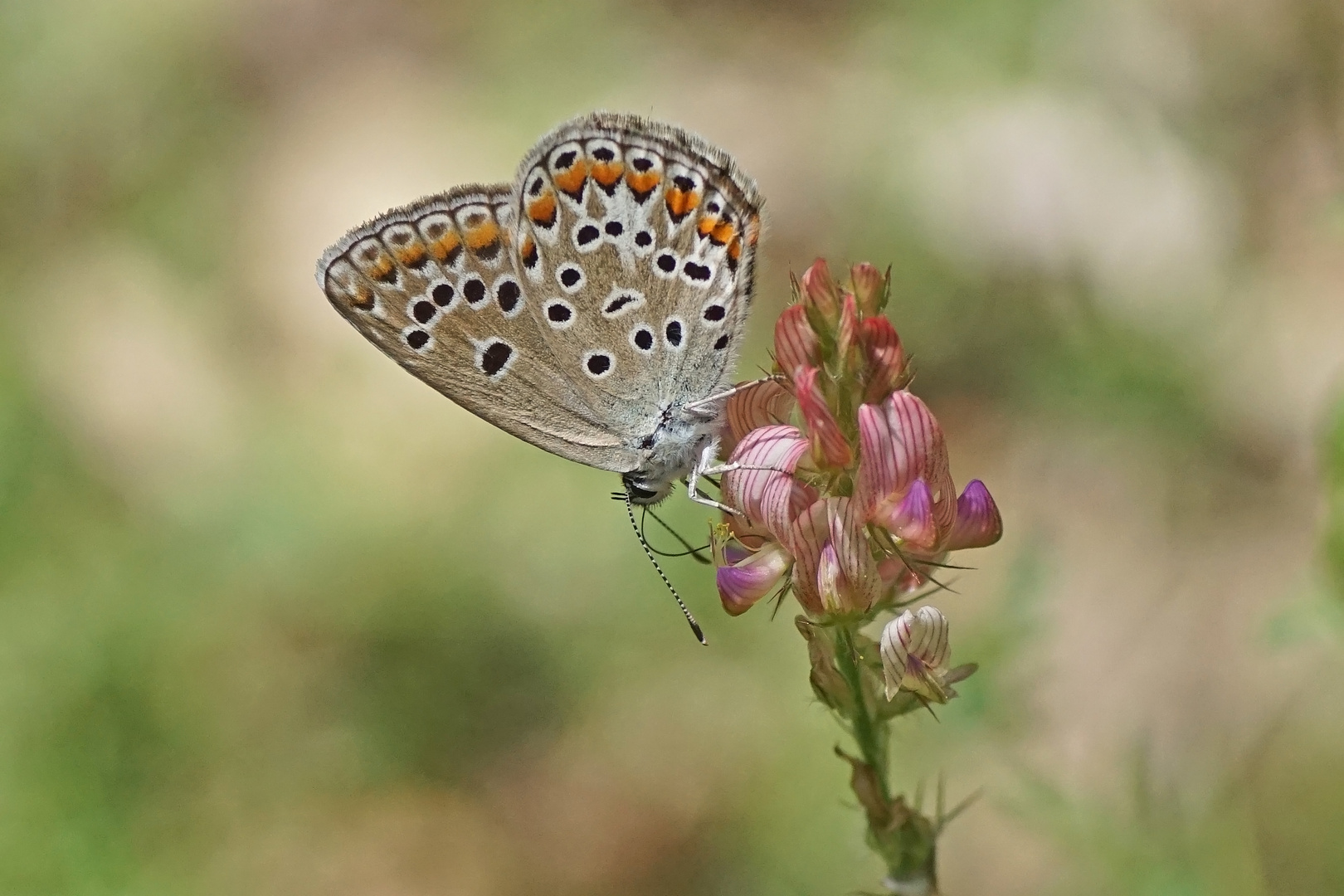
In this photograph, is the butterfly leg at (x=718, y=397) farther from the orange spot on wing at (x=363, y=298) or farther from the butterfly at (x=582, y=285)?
the orange spot on wing at (x=363, y=298)

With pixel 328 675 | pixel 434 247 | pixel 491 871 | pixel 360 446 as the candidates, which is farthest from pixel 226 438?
pixel 434 247

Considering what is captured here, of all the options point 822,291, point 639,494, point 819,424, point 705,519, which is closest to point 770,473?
point 819,424

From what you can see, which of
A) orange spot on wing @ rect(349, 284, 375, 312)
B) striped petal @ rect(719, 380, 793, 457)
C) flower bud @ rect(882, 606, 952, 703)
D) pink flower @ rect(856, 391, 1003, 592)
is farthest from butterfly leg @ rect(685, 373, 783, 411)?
orange spot on wing @ rect(349, 284, 375, 312)

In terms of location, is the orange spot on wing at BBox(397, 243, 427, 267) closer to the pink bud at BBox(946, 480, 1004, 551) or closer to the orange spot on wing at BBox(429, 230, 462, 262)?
the orange spot on wing at BBox(429, 230, 462, 262)

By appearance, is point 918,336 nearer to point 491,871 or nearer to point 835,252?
point 835,252

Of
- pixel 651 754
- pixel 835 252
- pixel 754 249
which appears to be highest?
pixel 835 252

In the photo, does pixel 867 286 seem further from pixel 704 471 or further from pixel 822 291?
pixel 704 471
